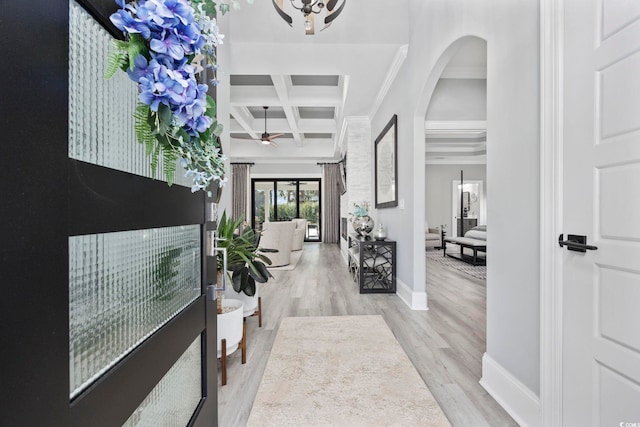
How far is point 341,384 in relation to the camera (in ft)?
5.88

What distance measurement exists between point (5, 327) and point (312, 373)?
1787mm

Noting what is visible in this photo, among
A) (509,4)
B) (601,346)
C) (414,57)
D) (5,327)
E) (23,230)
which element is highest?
(414,57)

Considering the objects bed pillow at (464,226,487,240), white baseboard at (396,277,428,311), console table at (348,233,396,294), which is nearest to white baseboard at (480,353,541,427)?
white baseboard at (396,277,428,311)

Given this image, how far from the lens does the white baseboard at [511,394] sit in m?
1.43

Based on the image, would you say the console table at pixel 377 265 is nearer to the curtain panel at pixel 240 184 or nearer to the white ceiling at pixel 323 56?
the white ceiling at pixel 323 56

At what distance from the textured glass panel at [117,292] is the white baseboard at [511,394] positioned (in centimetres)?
163

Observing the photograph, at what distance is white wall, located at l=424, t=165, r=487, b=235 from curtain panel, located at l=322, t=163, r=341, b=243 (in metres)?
2.87

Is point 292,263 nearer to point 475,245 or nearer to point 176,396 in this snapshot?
point 475,245

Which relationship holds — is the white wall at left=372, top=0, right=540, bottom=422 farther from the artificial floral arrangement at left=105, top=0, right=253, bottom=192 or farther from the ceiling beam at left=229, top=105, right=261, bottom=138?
the ceiling beam at left=229, top=105, right=261, bottom=138

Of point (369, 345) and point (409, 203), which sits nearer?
point (369, 345)

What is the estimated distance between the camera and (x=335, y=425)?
4.82 ft

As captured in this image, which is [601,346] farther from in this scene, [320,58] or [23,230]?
[320,58]

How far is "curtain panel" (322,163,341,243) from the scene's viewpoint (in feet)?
31.8

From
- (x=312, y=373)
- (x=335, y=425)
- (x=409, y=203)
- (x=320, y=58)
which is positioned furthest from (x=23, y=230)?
(x=320, y=58)
